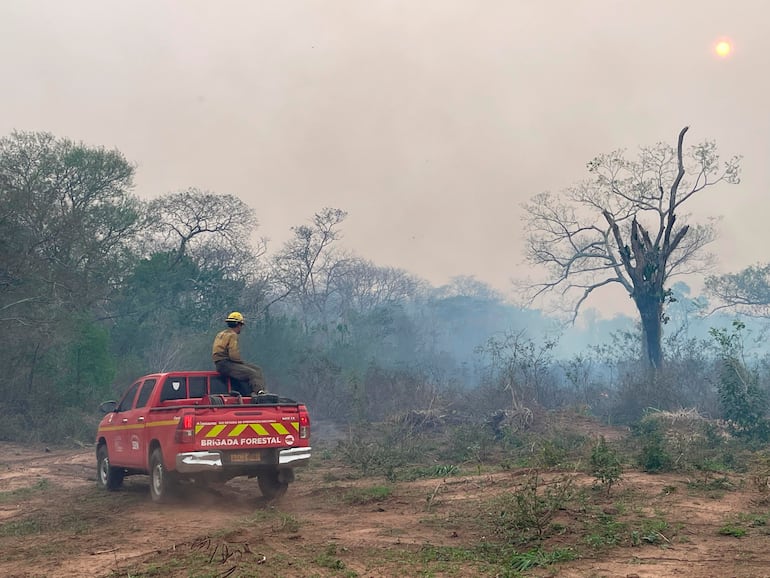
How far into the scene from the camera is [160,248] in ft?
112

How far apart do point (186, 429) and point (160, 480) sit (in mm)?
1222

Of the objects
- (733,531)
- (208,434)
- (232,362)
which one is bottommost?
(733,531)

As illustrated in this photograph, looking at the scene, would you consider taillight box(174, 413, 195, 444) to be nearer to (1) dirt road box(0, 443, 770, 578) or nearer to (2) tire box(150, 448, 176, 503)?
(2) tire box(150, 448, 176, 503)

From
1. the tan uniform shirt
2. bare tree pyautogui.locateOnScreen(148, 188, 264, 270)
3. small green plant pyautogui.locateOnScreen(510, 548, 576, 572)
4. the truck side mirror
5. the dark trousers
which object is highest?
bare tree pyautogui.locateOnScreen(148, 188, 264, 270)

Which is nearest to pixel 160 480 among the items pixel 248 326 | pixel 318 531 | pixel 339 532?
pixel 318 531

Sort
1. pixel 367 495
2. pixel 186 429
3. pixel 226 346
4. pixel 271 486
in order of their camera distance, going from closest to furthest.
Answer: pixel 186 429, pixel 367 495, pixel 271 486, pixel 226 346

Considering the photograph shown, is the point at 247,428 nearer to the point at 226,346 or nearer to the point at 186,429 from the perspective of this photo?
the point at 186,429

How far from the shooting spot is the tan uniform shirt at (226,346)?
1068 centimetres

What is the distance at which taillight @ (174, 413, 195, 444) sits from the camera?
920 cm

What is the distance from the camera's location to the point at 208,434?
364 inches

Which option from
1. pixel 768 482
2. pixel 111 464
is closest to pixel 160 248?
pixel 111 464

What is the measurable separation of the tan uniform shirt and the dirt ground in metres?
2.07

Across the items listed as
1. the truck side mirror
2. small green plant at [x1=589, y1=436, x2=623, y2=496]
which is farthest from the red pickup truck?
small green plant at [x1=589, y1=436, x2=623, y2=496]

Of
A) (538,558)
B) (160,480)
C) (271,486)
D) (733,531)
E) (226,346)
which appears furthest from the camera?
(226,346)
